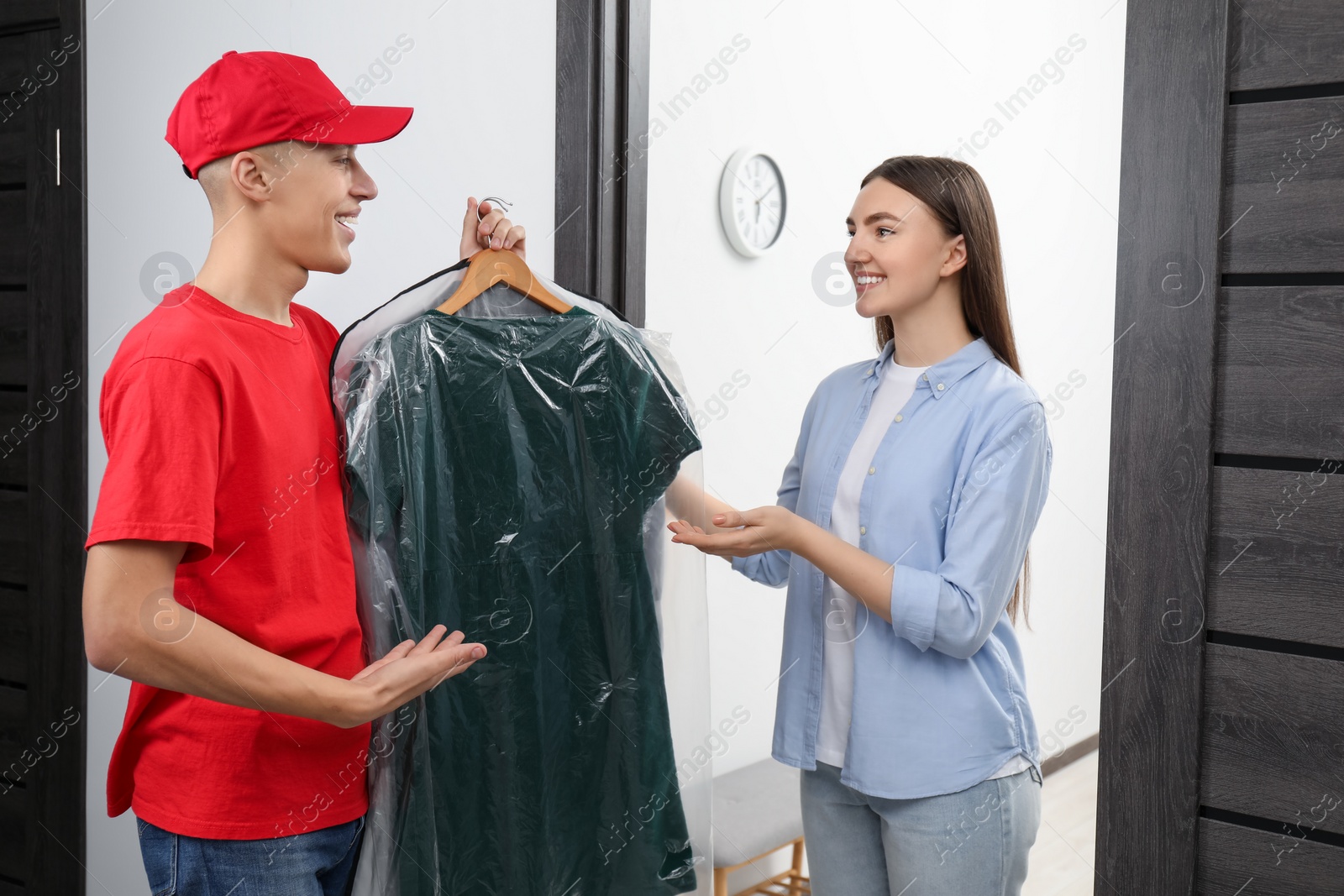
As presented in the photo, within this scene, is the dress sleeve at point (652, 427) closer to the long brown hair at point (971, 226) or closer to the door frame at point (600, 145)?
the long brown hair at point (971, 226)

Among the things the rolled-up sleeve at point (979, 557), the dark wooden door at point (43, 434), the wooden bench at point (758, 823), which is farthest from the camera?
the wooden bench at point (758, 823)

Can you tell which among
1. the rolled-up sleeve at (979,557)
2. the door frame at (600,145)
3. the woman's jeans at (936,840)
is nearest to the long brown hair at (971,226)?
the rolled-up sleeve at (979,557)

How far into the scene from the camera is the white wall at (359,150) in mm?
1750

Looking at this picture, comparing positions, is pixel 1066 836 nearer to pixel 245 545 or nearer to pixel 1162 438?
pixel 1162 438

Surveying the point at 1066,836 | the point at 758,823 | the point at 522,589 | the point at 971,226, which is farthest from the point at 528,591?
the point at 1066,836

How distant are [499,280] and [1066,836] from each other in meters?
2.76

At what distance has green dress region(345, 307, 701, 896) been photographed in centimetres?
111

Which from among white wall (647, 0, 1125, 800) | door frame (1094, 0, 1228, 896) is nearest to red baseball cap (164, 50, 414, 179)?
door frame (1094, 0, 1228, 896)

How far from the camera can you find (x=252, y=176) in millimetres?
1064

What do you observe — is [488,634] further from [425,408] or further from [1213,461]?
[1213,461]

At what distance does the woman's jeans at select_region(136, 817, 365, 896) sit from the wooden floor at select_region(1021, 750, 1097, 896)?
6.99 ft

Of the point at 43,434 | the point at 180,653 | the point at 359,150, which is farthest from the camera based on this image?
the point at 43,434

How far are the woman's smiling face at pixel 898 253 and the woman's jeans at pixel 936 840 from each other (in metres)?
0.56

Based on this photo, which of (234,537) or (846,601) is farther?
(846,601)
